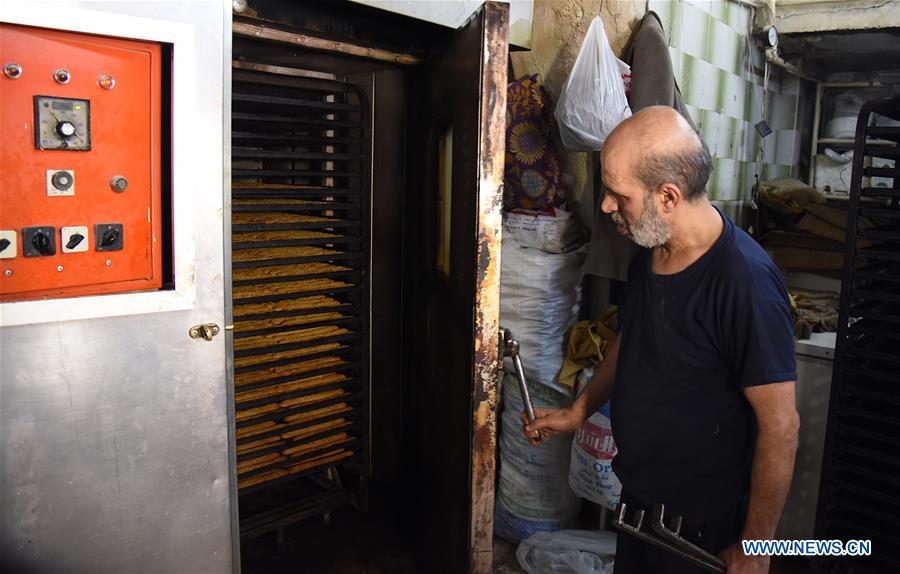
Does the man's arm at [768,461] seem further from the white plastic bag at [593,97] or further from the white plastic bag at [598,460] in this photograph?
the white plastic bag at [593,97]

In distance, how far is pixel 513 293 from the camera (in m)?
2.84

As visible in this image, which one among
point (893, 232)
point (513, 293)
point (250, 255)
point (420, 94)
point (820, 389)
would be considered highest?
point (420, 94)

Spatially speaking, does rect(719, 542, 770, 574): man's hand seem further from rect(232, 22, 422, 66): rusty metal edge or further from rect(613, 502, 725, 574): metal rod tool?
rect(232, 22, 422, 66): rusty metal edge

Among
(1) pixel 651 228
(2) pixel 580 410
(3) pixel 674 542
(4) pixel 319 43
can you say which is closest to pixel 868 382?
(2) pixel 580 410

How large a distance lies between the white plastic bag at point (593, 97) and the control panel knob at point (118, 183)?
1.67m

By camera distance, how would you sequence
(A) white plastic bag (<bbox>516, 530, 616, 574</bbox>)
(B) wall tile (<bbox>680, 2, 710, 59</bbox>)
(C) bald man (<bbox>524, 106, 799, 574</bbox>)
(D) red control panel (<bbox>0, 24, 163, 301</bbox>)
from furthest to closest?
(B) wall tile (<bbox>680, 2, 710, 59</bbox>)
(A) white plastic bag (<bbox>516, 530, 616, 574</bbox>)
(C) bald man (<bbox>524, 106, 799, 574</bbox>)
(D) red control panel (<bbox>0, 24, 163, 301</bbox>)

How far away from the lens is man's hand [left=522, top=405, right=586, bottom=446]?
195cm

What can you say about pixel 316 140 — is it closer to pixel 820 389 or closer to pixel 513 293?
pixel 513 293

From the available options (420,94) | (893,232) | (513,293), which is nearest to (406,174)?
(420,94)

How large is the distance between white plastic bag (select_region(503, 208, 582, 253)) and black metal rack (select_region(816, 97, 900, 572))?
3.24 ft

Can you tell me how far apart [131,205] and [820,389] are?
8.17ft

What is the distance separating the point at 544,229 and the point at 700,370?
1298mm

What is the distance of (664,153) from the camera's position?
1.53m

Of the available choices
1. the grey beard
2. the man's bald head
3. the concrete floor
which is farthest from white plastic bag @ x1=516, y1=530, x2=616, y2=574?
the man's bald head
